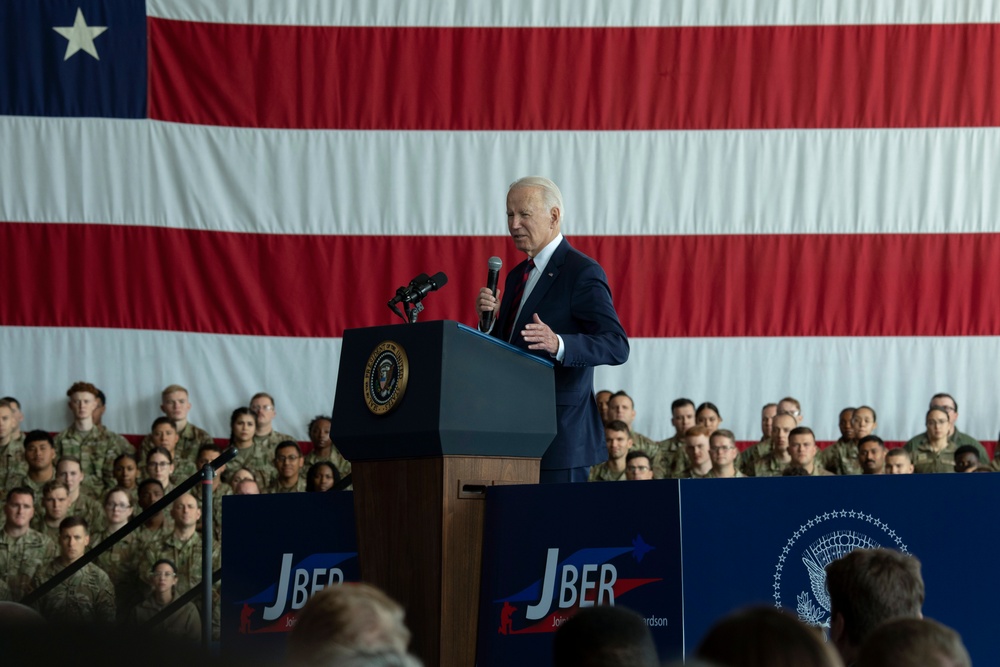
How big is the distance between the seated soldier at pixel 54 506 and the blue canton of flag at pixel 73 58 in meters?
2.32

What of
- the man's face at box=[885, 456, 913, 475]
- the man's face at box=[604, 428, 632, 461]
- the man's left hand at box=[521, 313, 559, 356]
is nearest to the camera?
the man's left hand at box=[521, 313, 559, 356]

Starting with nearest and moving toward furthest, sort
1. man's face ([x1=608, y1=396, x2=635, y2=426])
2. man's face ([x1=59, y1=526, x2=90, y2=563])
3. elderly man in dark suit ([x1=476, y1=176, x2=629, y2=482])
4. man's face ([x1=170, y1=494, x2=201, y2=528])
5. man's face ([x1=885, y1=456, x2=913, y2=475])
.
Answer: elderly man in dark suit ([x1=476, y1=176, x2=629, y2=482]) → man's face ([x1=59, y1=526, x2=90, y2=563]) → man's face ([x1=885, y1=456, x2=913, y2=475]) → man's face ([x1=170, y1=494, x2=201, y2=528]) → man's face ([x1=608, y1=396, x2=635, y2=426])

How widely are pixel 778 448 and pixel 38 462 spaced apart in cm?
428

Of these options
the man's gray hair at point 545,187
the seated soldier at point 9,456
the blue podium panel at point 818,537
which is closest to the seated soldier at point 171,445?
the seated soldier at point 9,456

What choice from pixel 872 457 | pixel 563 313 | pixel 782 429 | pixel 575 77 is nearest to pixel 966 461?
pixel 872 457

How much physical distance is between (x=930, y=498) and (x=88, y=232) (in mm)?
6199

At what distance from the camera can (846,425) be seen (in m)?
7.21

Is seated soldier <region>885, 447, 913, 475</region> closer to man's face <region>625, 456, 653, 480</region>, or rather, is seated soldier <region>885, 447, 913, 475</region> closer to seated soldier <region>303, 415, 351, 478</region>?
man's face <region>625, 456, 653, 480</region>

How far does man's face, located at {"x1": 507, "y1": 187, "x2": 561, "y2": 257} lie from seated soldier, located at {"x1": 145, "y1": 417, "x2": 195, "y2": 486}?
15.4 feet

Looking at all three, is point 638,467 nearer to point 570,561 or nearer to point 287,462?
point 287,462

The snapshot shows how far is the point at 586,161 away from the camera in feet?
25.0

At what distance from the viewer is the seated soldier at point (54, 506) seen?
272 inches

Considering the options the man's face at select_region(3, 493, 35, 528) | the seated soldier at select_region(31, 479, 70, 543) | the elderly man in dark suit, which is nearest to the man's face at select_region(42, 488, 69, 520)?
the seated soldier at select_region(31, 479, 70, 543)

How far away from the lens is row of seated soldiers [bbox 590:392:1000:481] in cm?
667
